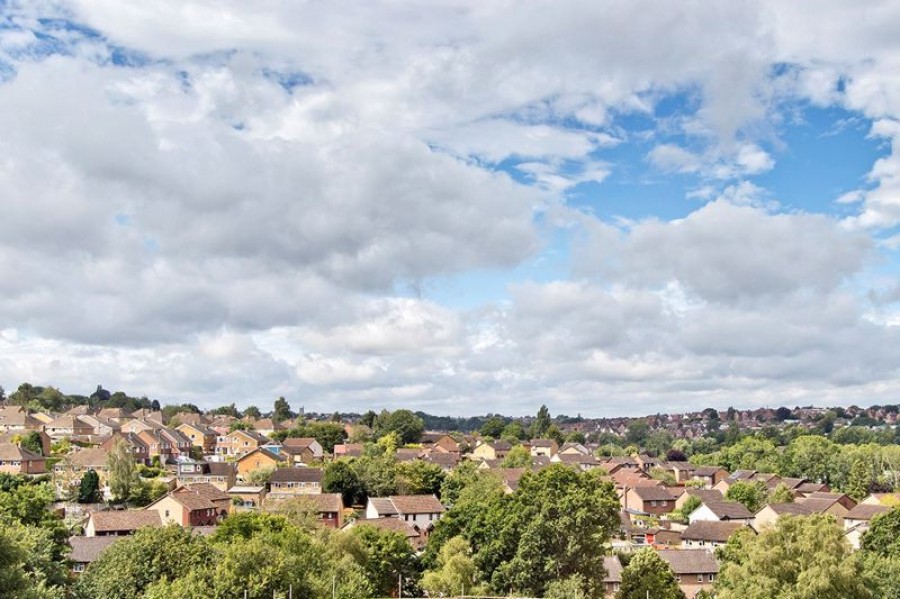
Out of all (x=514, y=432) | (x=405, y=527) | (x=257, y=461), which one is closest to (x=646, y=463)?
(x=514, y=432)

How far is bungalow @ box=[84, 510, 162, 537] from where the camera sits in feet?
167

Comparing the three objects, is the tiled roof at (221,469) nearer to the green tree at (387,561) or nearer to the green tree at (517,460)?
the green tree at (517,460)

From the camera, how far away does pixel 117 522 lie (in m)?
51.8

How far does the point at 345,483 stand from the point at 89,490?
19721 millimetres

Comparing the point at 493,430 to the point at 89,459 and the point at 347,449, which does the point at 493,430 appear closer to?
the point at 347,449

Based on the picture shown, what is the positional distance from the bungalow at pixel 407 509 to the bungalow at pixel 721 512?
21.2 metres

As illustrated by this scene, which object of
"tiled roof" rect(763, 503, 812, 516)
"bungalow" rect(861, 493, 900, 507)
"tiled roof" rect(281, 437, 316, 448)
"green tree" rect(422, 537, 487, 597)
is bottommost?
"bungalow" rect(861, 493, 900, 507)

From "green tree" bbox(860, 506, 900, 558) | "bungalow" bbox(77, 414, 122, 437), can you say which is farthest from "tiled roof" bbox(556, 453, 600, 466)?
"green tree" bbox(860, 506, 900, 558)

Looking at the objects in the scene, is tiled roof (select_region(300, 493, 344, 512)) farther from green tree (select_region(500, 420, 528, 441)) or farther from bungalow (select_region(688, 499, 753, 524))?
green tree (select_region(500, 420, 528, 441))

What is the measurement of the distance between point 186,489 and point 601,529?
34498mm

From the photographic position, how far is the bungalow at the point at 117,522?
5081 cm

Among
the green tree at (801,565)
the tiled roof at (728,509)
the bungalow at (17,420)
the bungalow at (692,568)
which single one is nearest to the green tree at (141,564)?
the green tree at (801,565)

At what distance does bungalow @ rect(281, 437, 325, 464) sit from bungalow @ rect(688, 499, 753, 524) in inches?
1633

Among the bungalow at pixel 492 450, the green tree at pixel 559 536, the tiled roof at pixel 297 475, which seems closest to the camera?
the green tree at pixel 559 536
